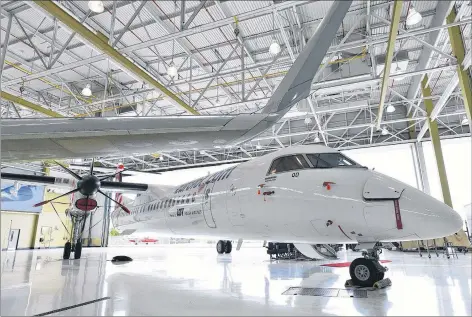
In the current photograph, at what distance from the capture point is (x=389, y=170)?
24656 millimetres

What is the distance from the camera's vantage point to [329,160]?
22.0 feet

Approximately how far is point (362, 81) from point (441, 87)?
30.6 ft

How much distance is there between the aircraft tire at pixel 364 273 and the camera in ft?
18.6

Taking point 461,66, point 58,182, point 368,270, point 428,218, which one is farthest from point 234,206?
point 461,66

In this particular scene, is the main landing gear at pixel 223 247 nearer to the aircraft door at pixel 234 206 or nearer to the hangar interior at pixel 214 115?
the hangar interior at pixel 214 115

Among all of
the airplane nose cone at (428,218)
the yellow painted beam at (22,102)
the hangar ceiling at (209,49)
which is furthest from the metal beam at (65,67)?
the airplane nose cone at (428,218)

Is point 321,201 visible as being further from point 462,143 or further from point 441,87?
point 462,143

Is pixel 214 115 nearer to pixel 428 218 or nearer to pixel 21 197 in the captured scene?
pixel 428 218

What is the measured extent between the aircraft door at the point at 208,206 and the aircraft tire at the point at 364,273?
12.7 ft

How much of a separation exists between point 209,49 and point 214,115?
1044 cm

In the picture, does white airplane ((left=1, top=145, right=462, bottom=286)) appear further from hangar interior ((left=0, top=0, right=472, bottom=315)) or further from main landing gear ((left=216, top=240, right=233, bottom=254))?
main landing gear ((left=216, top=240, right=233, bottom=254))

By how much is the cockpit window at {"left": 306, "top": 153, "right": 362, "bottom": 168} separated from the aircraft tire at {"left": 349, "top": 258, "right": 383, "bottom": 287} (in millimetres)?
1913

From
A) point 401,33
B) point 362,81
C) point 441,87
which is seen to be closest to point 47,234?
point 362,81

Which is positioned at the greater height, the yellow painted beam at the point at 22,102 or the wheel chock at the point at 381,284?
→ the yellow painted beam at the point at 22,102
